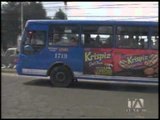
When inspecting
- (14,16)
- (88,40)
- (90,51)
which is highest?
(14,16)

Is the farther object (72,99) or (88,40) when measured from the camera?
(88,40)

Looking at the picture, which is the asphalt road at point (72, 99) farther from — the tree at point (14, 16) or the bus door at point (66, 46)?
the tree at point (14, 16)

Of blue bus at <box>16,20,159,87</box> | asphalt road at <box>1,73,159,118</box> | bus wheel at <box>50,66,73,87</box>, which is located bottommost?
asphalt road at <box>1,73,159,118</box>

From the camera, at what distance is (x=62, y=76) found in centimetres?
1662

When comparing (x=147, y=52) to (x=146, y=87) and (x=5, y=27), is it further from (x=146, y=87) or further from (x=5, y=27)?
(x=5, y=27)

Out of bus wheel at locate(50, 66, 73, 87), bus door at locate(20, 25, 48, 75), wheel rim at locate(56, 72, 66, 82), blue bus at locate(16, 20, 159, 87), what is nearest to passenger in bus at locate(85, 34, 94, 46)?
blue bus at locate(16, 20, 159, 87)

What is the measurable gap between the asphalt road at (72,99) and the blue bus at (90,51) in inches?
21.3

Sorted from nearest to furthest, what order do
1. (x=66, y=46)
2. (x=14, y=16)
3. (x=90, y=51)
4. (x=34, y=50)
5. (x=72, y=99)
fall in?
(x=72, y=99)
(x=90, y=51)
(x=66, y=46)
(x=34, y=50)
(x=14, y=16)

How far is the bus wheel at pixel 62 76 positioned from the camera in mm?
16594

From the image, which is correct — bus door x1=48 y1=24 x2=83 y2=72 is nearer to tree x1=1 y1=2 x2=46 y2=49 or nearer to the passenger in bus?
the passenger in bus

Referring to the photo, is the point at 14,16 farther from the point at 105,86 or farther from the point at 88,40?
the point at 88,40

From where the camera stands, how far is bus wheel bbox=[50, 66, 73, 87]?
1659cm

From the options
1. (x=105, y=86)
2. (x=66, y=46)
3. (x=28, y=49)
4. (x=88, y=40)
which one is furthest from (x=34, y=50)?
(x=105, y=86)

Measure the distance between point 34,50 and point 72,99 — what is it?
4409 millimetres
